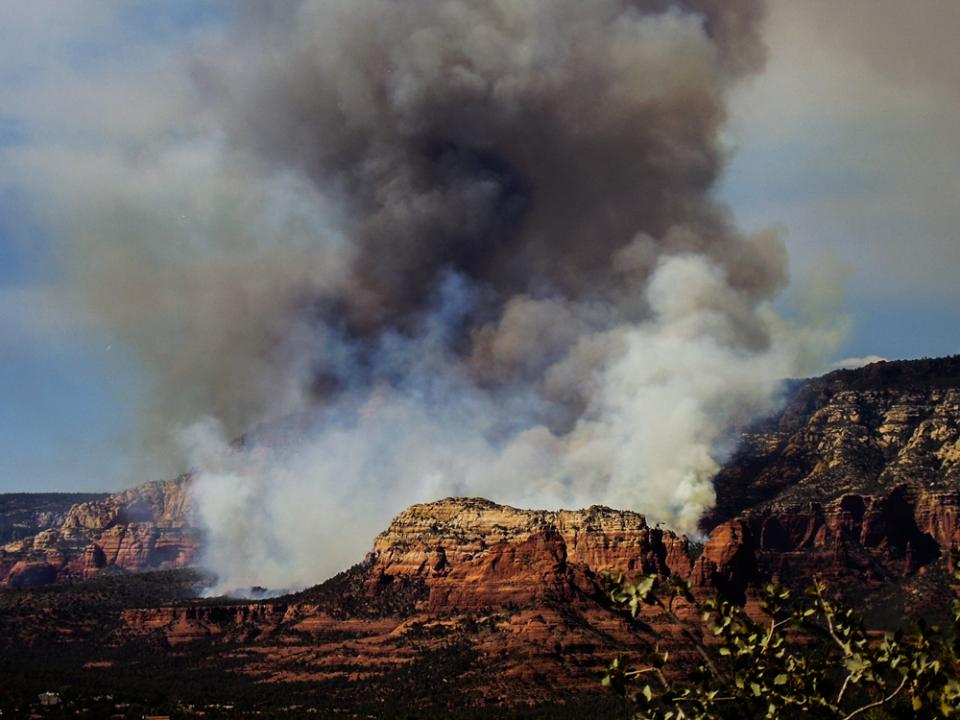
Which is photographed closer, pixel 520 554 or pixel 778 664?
pixel 778 664

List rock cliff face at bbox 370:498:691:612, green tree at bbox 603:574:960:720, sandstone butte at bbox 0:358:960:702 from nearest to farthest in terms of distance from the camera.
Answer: green tree at bbox 603:574:960:720 → sandstone butte at bbox 0:358:960:702 → rock cliff face at bbox 370:498:691:612

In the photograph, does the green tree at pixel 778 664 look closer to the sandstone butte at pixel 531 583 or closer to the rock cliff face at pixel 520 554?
the sandstone butte at pixel 531 583

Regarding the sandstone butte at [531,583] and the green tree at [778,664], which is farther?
the sandstone butte at [531,583]

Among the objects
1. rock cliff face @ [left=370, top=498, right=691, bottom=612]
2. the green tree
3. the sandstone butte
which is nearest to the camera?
the green tree

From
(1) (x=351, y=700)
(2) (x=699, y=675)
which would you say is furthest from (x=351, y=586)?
(2) (x=699, y=675)

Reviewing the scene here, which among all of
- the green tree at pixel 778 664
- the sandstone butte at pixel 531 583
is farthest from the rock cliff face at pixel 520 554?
the green tree at pixel 778 664

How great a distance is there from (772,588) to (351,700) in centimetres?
12665

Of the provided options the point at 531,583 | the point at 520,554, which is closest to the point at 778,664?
the point at 531,583

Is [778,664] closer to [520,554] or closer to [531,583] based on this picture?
[531,583]

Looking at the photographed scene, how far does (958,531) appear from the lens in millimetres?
184000

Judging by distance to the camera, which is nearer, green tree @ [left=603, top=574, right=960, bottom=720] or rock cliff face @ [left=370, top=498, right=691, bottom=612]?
green tree @ [left=603, top=574, right=960, bottom=720]

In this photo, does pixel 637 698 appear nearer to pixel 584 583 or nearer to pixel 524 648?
pixel 524 648

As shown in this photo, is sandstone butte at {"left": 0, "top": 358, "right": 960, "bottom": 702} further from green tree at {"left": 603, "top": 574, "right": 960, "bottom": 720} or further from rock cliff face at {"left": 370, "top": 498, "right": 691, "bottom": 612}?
green tree at {"left": 603, "top": 574, "right": 960, "bottom": 720}

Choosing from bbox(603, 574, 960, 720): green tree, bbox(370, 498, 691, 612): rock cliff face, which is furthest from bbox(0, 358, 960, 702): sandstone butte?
bbox(603, 574, 960, 720): green tree
